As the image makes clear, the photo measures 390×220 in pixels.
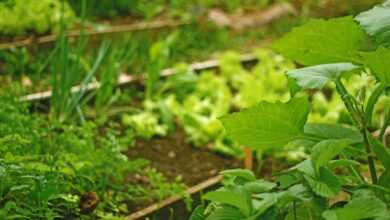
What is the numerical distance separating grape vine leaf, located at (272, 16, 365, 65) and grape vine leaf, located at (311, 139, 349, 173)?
0.38m

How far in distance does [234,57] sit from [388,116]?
107 inches

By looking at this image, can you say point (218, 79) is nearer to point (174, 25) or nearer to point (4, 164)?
point (174, 25)

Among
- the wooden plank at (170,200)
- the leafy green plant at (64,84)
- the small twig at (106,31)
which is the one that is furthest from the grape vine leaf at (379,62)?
the small twig at (106,31)

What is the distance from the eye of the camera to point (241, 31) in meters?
6.28

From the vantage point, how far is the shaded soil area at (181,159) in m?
3.61

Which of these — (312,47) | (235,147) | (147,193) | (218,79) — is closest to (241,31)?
(218,79)

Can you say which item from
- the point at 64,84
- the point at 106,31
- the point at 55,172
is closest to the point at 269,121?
the point at 55,172

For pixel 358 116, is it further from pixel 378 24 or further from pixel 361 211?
pixel 361 211

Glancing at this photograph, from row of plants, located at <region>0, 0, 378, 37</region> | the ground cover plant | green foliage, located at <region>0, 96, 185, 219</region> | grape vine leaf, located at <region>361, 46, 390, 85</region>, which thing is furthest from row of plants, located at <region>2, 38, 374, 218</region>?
grape vine leaf, located at <region>361, 46, 390, 85</region>

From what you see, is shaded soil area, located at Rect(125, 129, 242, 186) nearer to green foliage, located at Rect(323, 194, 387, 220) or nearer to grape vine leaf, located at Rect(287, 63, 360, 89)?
grape vine leaf, located at Rect(287, 63, 360, 89)

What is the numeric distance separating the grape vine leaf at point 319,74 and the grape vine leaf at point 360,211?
317 mm

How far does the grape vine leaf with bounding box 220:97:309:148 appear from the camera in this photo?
2.14m

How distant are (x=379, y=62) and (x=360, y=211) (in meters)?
0.40

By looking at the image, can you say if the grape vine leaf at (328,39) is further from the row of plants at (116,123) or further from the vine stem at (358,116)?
the row of plants at (116,123)
